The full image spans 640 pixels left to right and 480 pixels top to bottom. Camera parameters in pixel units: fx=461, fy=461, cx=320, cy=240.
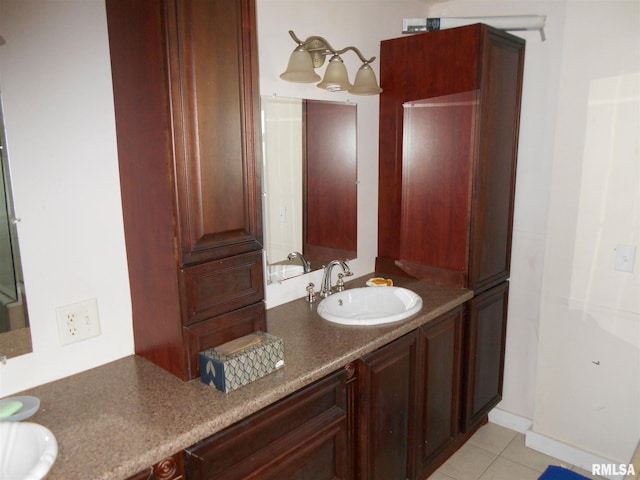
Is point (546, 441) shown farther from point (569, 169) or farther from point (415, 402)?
point (569, 169)

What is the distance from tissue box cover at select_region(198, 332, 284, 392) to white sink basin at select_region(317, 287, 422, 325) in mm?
584

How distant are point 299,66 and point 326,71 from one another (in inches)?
7.8

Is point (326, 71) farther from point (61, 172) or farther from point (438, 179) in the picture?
point (61, 172)

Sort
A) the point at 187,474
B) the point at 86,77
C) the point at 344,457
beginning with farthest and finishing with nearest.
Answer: the point at 344,457
the point at 86,77
the point at 187,474

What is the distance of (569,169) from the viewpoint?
223 centimetres

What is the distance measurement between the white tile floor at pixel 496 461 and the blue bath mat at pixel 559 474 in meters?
0.03

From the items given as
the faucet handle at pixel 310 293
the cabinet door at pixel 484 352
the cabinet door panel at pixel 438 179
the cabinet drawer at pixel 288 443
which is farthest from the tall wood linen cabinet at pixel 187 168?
the cabinet door at pixel 484 352

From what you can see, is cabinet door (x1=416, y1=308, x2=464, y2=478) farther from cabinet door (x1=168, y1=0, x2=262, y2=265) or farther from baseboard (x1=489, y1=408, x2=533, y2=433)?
cabinet door (x1=168, y1=0, x2=262, y2=265)

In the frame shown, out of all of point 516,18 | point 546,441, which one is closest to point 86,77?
point 516,18

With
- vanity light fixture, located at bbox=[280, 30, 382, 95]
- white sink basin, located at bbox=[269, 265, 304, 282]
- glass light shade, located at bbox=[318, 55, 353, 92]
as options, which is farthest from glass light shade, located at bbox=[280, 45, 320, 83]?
white sink basin, located at bbox=[269, 265, 304, 282]

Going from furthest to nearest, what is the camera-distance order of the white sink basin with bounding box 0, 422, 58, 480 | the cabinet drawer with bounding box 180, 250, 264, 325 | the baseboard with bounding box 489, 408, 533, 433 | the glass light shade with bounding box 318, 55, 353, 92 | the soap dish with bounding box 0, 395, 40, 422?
the baseboard with bounding box 489, 408, 533, 433
the glass light shade with bounding box 318, 55, 353, 92
the cabinet drawer with bounding box 180, 250, 264, 325
the soap dish with bounding box 0, 395, 40, 422
the white sink basin with bounding box 0, 422, 58, 480

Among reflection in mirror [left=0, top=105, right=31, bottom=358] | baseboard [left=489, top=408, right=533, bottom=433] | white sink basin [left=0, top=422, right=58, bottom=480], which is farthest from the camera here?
baseboard [left=489, top=408, right=533, bottom=433]

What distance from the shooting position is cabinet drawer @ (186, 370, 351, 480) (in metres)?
1.22

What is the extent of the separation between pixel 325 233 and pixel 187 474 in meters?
1.31
